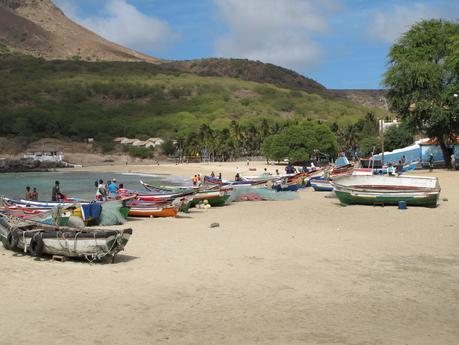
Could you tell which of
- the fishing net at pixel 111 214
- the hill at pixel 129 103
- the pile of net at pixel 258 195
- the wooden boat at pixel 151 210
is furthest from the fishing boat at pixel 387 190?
the hill at pixel 129 103

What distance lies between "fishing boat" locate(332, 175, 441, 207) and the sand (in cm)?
525

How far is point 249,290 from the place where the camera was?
11422 mm

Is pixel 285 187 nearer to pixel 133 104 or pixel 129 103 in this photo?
pixel 133 104

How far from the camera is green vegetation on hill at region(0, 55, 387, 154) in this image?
129 metres

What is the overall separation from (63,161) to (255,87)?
9355 centimetres

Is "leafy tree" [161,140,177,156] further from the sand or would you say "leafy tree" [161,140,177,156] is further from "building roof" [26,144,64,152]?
the sand

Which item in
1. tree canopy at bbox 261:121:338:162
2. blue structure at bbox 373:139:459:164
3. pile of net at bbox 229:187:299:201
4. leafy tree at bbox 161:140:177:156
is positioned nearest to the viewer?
pile of net at bbox 229:187:299:201

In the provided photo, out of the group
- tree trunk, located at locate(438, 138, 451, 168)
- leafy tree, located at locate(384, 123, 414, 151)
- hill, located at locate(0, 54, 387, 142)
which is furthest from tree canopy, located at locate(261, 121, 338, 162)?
hill, located at locate(0, 54, 387, 142)

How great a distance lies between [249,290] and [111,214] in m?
10.7

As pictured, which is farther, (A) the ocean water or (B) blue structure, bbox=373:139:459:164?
(B) blue structure, bbox=373:139:459:164

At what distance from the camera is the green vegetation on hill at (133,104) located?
12875 centimetres

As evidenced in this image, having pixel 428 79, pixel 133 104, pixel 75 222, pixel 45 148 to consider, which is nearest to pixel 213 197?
pixel 75 222

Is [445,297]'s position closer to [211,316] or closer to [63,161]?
[211,316]

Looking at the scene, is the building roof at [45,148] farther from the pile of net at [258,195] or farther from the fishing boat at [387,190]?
the fishing boat at [387,190]
